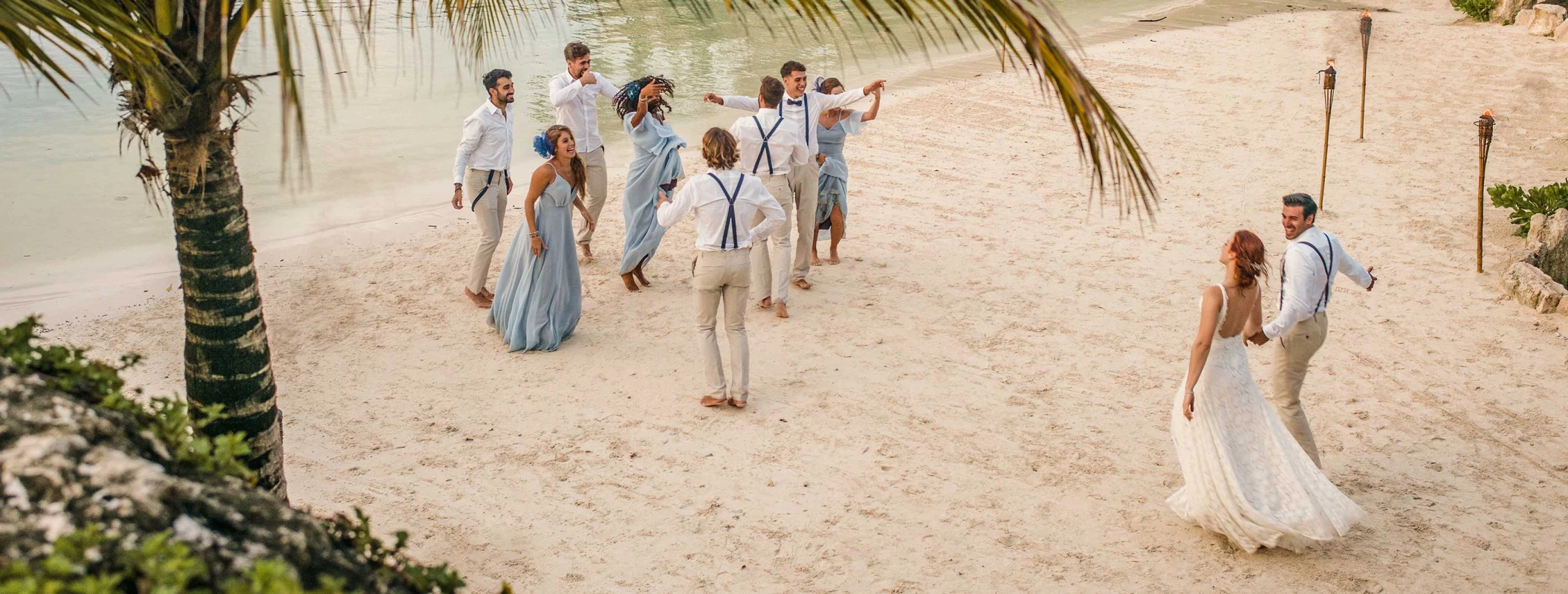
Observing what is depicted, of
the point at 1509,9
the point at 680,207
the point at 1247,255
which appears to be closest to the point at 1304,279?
the point at 1247,255

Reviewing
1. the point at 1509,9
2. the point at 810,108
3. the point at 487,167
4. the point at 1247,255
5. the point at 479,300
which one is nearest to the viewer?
Result: the point at 1247,255

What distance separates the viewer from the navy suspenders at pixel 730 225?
6.95m

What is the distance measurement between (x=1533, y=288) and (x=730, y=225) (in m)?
6.00

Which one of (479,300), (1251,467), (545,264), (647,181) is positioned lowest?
(1251,467)

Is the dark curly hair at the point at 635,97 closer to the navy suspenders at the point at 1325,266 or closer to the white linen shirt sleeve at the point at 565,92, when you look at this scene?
the white linen shirt sleeve at the point at 565,92

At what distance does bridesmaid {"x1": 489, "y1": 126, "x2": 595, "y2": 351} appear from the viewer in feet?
26.5

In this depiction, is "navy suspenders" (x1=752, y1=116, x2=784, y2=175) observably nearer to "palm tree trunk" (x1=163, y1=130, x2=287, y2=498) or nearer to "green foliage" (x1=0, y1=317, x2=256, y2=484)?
"palm tree trunk" (x1=163, y1=130, x2=287, y2=498)

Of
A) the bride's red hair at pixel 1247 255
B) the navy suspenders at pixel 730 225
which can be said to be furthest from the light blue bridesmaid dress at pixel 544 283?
the bride's red hair at pixel 1247 255

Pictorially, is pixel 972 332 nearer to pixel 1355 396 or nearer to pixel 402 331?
pixel 1355 396

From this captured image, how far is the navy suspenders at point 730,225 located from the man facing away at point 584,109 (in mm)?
2392

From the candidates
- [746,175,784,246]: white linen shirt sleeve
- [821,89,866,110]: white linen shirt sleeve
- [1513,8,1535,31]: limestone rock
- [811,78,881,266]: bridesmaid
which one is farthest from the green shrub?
[746,175,784,246]: white linen shirt sleeve

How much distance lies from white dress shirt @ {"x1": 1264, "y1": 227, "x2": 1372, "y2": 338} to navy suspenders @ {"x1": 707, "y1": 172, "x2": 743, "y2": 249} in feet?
9.40

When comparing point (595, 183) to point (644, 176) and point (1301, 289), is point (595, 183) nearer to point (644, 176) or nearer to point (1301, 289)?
point (644, 176)

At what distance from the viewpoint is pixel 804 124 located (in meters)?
8.88
